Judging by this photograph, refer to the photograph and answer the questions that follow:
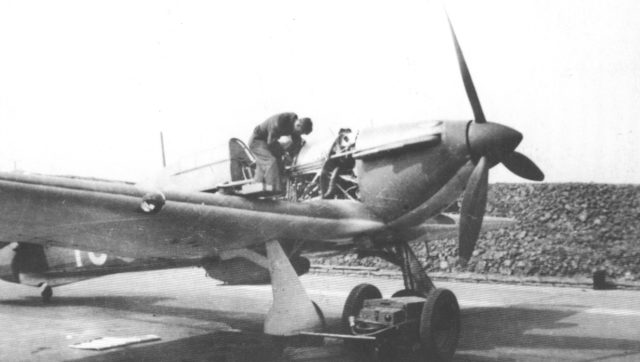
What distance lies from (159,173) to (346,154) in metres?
2.89

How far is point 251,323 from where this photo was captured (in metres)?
9.42

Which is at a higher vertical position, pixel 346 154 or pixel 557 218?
pixel 346 154

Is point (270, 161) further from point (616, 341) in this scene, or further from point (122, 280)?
point (122, 280)

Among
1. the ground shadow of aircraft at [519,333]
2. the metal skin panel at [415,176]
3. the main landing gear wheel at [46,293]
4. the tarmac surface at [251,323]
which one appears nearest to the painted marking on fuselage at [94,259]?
the tarmac surface at [251,323]

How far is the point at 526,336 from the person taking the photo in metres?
7.49

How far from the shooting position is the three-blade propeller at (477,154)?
20.2 ft

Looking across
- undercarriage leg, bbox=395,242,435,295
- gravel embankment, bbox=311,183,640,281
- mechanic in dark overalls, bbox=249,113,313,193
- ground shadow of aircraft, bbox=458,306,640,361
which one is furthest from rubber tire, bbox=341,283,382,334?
gravel embankment, bbox=311,183,640,281

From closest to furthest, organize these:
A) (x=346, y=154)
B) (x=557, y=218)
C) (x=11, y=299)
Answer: (x=346, y=154) < (x=11, y=299) < (x=557, y=218)

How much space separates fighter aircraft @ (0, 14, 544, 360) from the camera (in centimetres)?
541

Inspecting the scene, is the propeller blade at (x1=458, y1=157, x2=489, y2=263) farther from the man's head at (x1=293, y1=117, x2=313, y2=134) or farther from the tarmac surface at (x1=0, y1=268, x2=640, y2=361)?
the man's head at (x1=293, y1=117, x2=313, y2=134)

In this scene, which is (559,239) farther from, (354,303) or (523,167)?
(354,303)

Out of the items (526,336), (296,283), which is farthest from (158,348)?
(526,336)

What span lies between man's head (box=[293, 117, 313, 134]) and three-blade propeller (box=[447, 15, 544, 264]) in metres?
1.94

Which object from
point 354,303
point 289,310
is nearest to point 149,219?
point 289,310
